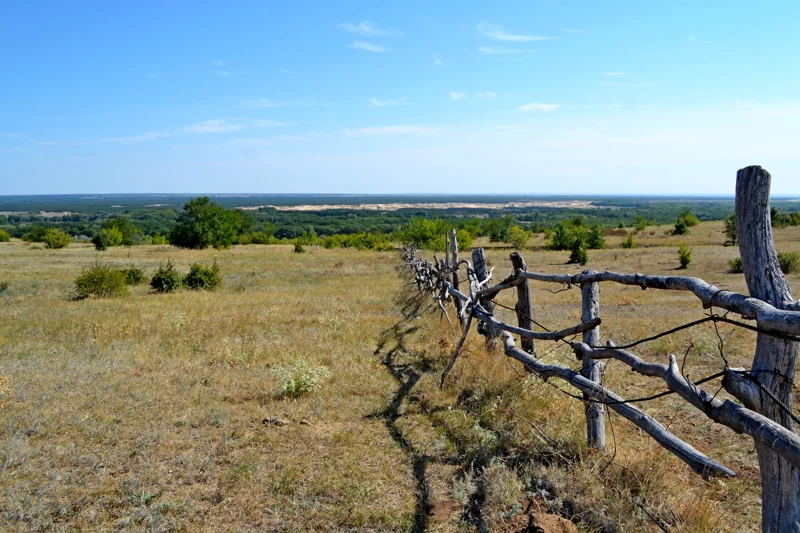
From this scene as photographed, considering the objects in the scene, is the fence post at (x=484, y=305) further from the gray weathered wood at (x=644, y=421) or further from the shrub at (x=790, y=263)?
the shrub at (x=790, y=263)

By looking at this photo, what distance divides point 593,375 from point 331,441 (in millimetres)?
2361

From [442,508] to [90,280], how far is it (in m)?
14.5

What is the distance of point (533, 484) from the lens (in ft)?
11.4

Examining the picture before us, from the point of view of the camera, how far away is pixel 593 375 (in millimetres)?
3857

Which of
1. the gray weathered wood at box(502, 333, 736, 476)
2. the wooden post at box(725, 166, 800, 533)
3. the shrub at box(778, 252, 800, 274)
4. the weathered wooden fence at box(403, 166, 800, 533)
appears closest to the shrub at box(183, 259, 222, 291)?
the gray weathered wood at box(502, 333, 736, 476)

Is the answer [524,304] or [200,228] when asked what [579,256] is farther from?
[200,228]

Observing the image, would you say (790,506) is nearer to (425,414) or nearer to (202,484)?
(425,414)

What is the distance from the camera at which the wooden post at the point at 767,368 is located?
209 cm

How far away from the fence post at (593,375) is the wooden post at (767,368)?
1.43 metres

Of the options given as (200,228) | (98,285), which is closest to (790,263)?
(98,285)

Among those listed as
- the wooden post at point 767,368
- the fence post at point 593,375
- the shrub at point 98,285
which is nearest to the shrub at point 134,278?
the shrub at point 98,285

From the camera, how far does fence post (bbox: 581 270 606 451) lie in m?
3.73

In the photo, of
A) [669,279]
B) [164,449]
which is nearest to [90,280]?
[164,449]

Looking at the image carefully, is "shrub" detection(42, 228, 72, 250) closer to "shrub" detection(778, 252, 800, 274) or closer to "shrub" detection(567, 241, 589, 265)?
"shrub" detection(567, 241, 589, 265)
